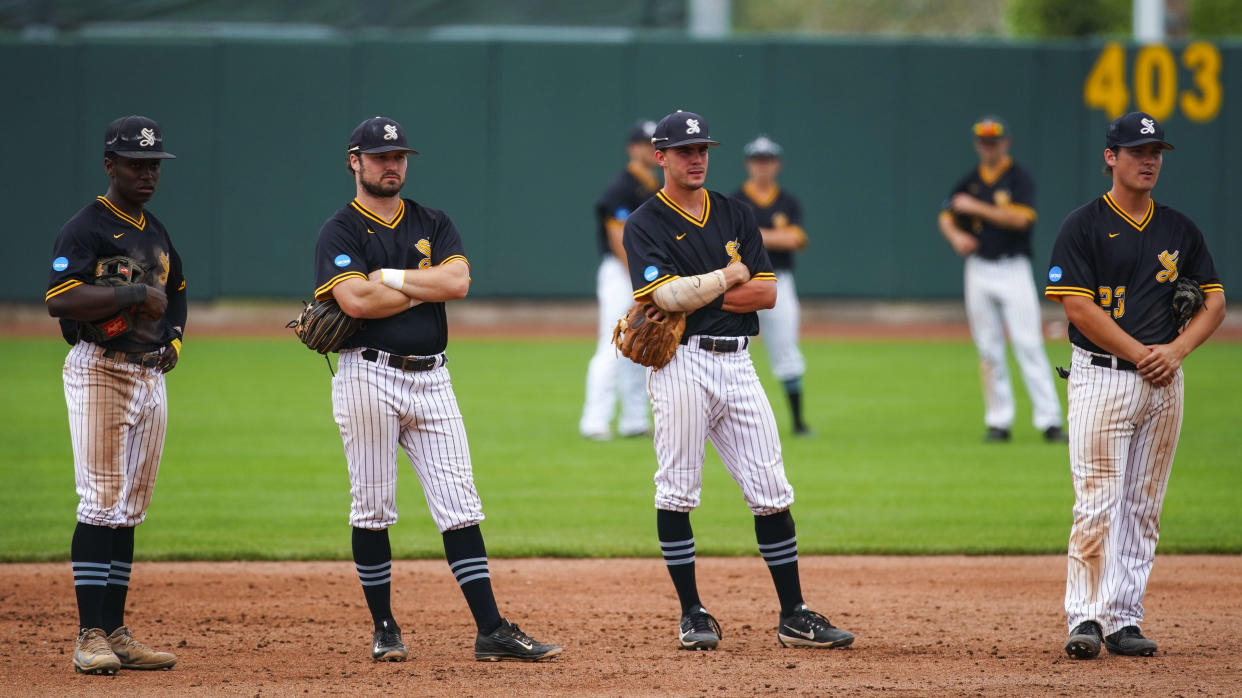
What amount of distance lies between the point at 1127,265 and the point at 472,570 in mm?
2788

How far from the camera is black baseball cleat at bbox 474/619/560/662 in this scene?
17.6 ft

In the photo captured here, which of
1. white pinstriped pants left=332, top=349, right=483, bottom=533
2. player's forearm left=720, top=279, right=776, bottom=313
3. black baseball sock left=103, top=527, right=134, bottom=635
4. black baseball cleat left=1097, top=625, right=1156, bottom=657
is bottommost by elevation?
black baseball cleat left=1097, top=625, right=1156, bottom=657

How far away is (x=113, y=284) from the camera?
202 inches

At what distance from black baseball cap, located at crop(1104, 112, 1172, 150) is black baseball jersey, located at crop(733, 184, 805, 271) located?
18.7 ft

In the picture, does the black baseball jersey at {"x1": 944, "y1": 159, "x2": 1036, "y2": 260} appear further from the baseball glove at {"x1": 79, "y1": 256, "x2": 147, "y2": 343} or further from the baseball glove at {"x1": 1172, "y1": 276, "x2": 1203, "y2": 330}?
the baseball glove at {"x1": 79, "y1": 256, "x2": 147, "y2": 343}

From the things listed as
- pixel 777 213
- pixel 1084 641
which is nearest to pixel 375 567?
pixel 1084 641

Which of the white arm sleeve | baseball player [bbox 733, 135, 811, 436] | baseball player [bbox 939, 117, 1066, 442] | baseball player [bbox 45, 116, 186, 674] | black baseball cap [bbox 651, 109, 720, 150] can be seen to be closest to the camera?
baseball player [bbox 45, 116, 186, 674]

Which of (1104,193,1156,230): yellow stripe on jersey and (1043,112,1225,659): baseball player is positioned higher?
(1104,193,1156,230): yellow stripe on jersey

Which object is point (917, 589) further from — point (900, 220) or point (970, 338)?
point (900, 220)

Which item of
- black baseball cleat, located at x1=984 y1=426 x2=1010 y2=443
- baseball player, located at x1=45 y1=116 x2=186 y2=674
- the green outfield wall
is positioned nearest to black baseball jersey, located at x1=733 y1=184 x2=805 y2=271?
black baseball cleat, located at x1=984 y1=426 x2=1010 y2=443

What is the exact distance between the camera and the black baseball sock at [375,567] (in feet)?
17.7

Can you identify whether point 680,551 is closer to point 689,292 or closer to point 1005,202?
point 689,292

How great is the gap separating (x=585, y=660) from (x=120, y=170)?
8.47 feet

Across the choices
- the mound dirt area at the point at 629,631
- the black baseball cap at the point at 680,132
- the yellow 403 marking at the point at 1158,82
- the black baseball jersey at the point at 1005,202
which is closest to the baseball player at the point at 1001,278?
the black baseball jersey at the point at 1005,202
